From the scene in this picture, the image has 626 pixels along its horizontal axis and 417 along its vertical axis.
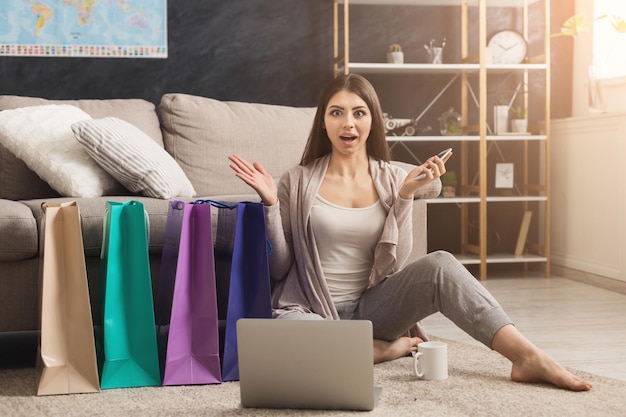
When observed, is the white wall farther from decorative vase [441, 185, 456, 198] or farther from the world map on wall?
the world map on wall

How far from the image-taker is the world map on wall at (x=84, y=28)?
425 centimetres

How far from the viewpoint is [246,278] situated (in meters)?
2.44

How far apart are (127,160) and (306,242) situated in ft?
2.79

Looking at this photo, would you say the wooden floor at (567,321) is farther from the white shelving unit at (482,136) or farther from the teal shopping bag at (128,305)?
the teal shopping bag at (128,305)

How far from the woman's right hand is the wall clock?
8.47 ft

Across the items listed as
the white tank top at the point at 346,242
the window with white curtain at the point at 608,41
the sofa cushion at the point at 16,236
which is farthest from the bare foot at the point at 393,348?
the window with white curtain at the point at 608,41

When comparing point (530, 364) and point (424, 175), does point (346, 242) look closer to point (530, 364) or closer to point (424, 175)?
point (424, 175)

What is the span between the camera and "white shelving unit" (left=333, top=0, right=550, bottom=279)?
14.5 ft

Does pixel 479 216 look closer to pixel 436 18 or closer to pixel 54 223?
pixel 436 18

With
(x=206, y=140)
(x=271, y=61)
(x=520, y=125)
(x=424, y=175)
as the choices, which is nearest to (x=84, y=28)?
(x=271, y=61)

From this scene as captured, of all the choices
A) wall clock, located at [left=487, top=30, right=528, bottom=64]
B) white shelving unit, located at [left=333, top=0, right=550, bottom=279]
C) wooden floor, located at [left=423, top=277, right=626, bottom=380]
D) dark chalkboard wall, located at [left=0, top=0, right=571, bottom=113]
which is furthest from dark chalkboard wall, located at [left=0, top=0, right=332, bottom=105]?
wooden floor, located at [left=423, top=277, right=626, bottom=380]

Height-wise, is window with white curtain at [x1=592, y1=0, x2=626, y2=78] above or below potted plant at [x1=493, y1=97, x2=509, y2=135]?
above

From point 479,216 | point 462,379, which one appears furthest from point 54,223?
point 479,216

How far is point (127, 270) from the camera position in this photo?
2.39 metres
